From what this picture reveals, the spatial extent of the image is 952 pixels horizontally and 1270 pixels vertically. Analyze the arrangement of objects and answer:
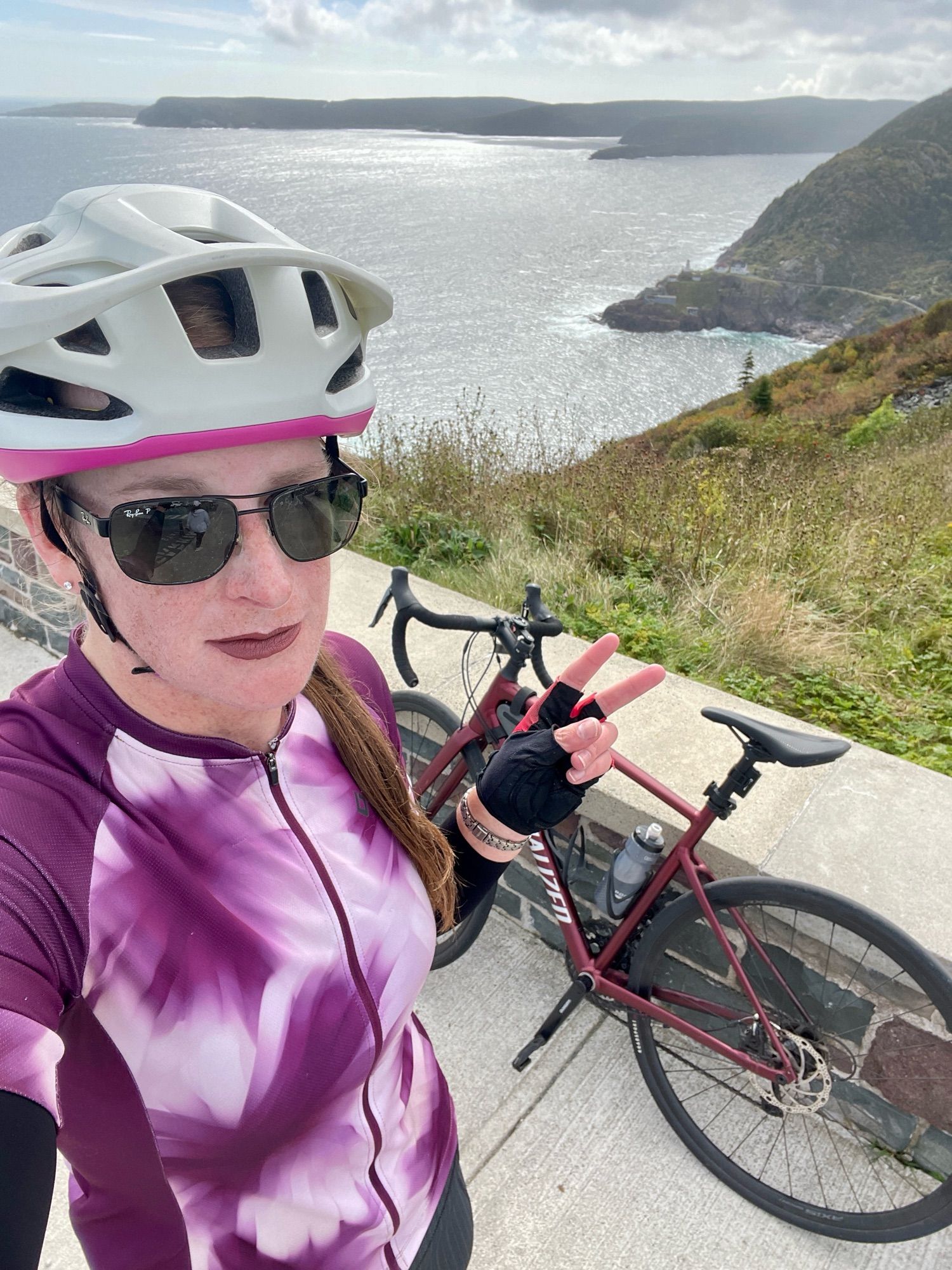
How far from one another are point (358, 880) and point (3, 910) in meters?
0.50

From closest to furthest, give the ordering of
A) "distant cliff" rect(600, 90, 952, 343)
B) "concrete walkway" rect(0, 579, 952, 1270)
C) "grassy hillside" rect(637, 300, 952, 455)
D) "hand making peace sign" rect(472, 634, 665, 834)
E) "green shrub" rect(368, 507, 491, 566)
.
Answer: "hand making peace sign" rect(472, 634, 665, 834)
"concrete walkway" rect(0, 579, 952, 1270)
"green shrub" rect(368, 507, 491, 566)
"grassy hillside" rect(637, 300, 952, 455)
"distant cliff" rect(600, 90, 952, 343)

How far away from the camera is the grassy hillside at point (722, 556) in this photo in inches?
149

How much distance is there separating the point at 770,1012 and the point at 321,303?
2178 mm

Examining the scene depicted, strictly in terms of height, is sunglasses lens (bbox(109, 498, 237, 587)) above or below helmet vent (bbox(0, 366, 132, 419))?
below

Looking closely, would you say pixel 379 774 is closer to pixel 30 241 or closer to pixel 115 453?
pixel 115 453

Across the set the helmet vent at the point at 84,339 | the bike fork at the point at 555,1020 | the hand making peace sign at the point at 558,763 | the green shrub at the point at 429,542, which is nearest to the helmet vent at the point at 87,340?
the helmet vent at the point at 84,339

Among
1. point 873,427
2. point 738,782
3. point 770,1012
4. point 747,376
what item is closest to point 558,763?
point 738,782

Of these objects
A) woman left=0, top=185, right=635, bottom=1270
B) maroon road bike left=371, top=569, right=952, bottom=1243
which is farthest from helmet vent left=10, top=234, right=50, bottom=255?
maroon road bike left=371, top=569, right=952, bottom=1243

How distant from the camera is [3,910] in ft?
2.66

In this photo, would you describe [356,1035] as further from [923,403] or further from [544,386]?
[544,386]

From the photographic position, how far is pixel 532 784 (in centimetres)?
152

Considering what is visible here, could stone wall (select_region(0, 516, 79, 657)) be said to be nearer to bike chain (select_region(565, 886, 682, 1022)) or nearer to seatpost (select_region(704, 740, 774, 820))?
bike chain (select_region(565, 886, 682, 1022))

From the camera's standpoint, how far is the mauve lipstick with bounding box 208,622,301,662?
987 millimetres

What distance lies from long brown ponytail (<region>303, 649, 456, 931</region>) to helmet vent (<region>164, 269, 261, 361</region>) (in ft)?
1.87
